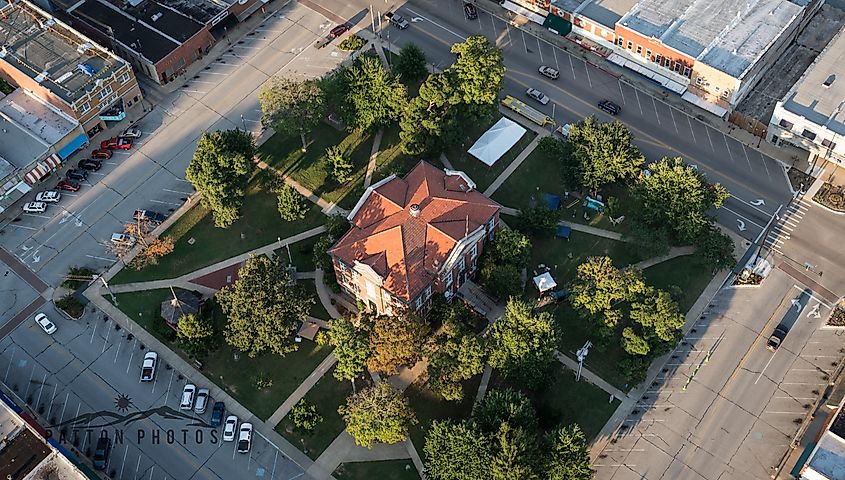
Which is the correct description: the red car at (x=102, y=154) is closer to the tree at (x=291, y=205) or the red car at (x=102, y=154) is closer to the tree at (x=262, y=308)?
the tree at (x=291, y=205)

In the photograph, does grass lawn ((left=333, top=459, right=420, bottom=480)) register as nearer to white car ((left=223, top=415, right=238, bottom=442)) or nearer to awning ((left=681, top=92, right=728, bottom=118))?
white car ((left=223, top=415, right=238, bottom=442))

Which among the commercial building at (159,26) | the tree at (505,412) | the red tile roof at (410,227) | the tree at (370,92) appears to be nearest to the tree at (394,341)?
the red tile roof at (410,227)

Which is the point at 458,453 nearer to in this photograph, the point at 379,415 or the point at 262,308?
the point at 379,415

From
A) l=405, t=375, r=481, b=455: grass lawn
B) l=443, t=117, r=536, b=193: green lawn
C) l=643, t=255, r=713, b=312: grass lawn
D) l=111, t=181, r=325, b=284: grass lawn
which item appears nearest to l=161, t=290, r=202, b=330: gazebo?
l=111, t=181, r=325, b=284: grass lawn

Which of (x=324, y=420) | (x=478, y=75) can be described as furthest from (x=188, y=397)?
(x=478, y=75)

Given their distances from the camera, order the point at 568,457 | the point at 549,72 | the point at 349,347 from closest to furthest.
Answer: the point at 568,457 → the point at 349,347 → the point at 549,72

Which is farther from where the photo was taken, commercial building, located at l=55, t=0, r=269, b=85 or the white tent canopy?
commercial building, located at l=55, t=0, r=269, b=85
